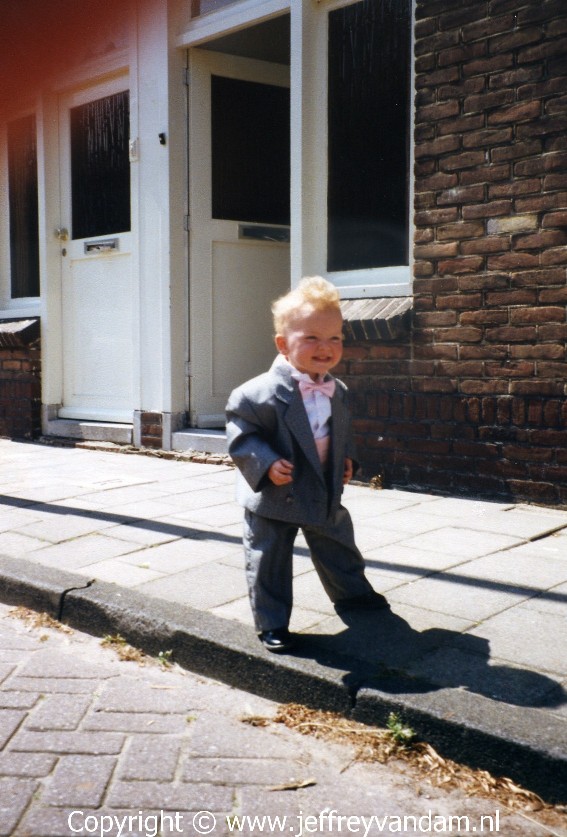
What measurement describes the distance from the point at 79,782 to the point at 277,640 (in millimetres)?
798

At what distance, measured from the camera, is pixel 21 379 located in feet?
26.8

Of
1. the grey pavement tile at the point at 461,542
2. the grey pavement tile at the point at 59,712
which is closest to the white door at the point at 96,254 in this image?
the grey pavement tile at the point at 461,542

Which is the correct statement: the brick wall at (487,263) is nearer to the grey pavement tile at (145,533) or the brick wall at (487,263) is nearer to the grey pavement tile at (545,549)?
the grey pavement tile at (545,549)

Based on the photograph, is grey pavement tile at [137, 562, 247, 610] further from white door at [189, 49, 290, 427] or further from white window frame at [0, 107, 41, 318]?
white window frame at [0, 107, 41, 318]

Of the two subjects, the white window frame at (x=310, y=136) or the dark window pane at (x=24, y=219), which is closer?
the white window frame at (x=310, y=136)

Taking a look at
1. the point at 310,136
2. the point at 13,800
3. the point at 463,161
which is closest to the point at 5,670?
the point at 13,800

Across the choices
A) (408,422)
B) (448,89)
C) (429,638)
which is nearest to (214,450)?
(408,422)

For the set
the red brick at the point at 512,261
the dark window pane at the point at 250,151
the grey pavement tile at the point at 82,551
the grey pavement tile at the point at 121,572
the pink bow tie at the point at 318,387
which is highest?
the dark window pane at the point at 250,151

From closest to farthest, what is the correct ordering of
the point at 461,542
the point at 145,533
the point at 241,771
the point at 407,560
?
1. the point at 241,771
2. the point at 407,560
3. the point at 461,542
4. the point at 145,533

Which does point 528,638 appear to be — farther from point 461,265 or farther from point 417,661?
point 461,265

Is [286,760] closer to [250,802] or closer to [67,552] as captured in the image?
[250,802]

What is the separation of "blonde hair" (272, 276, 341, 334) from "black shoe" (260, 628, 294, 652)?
0.98 m

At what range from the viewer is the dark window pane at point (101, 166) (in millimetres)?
7402

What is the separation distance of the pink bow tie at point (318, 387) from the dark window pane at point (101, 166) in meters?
4.96
